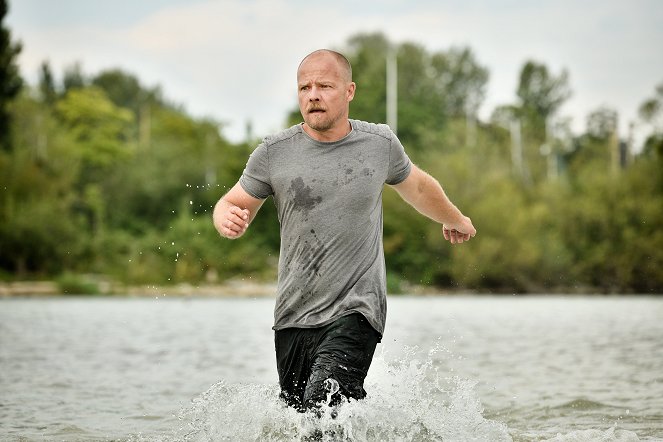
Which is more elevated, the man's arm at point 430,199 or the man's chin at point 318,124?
the man's chin at point 318,124

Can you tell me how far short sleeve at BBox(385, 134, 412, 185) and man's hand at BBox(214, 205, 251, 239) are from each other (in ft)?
2.86

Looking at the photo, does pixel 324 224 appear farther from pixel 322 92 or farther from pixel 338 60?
pixel 338 60

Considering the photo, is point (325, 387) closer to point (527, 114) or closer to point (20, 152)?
point (20, 152)

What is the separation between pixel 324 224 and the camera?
5977 mm

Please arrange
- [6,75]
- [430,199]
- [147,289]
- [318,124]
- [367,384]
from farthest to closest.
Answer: [6,75] → [147,289] → [367,384] → [430,199] → [318,124]

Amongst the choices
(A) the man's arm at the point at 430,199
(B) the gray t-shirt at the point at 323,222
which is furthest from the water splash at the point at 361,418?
(A) the man's arm at the point at 430,199

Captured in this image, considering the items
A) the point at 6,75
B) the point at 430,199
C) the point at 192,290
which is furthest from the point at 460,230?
the point at 6,75

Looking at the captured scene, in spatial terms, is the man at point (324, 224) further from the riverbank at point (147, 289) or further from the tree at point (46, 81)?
the tree at point (46, 81)

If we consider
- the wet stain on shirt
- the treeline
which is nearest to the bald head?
the wet stain on shirt

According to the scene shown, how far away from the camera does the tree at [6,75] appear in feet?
203

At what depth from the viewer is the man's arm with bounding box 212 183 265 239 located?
577 cm

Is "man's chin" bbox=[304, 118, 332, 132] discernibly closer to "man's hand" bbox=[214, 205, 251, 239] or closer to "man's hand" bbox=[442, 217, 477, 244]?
"man's hand" bbox=[214, 205, 251, 239]

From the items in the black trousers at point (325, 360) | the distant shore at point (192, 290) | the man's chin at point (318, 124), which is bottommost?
the distant shore at point (192, 290)

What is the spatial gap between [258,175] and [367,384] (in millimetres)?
2374
